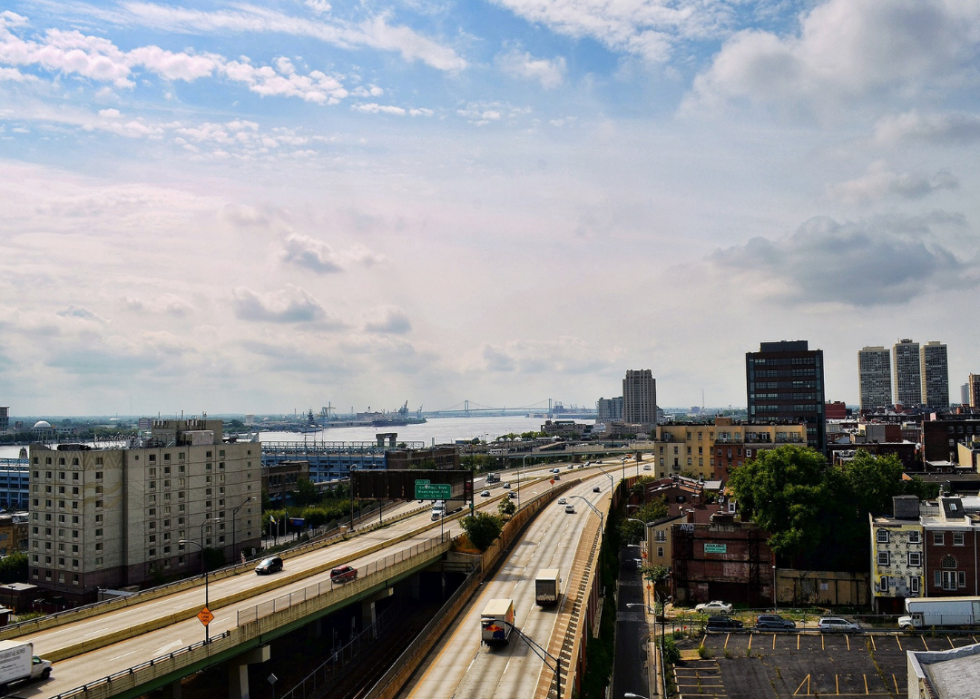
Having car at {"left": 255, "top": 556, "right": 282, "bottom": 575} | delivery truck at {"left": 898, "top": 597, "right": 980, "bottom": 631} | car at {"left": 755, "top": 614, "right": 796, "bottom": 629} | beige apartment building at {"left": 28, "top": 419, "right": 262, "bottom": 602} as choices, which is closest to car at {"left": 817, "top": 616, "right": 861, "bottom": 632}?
car at {"left": 755, "top": 614, "right": 796, "bottom": 629}

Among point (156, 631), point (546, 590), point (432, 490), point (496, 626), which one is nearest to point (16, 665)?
point (156, 631)

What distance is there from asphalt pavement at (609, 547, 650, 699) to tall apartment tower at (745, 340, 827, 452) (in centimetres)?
8915

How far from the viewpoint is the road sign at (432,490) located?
9250 cm

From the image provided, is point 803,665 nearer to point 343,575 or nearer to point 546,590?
point 546,590

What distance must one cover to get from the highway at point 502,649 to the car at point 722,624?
1276cm

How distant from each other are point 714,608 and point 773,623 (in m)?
7.98

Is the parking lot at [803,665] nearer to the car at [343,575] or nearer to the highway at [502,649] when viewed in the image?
the highway at [502,649]

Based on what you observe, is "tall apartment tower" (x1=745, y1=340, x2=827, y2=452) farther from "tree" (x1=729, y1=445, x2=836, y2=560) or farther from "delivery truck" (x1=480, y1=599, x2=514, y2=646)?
"delivery truck" (x1=480, y1=599, x2=514, y2=646)

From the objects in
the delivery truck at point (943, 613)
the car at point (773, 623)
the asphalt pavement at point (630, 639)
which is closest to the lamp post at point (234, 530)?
the asphalt pavement at point (630, 639)

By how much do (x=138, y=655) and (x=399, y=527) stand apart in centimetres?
5606

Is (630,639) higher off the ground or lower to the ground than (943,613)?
lower

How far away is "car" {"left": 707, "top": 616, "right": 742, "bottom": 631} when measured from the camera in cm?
6347

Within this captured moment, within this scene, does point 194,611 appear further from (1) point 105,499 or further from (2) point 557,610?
(1) point 105,499

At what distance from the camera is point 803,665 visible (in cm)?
5391
